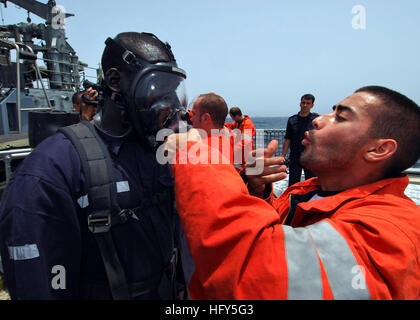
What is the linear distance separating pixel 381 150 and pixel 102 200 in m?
1.51

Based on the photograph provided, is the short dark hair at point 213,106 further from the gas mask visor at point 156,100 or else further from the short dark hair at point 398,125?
the short dark hair at point 398,125

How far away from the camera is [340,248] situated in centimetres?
91

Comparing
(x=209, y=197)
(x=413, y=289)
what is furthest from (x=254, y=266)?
(x=413, y=289)

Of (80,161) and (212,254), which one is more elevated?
(80,161)

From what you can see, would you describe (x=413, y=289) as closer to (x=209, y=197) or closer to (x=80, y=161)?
(x=209, y=197)

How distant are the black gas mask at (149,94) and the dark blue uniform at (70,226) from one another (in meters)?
0.15

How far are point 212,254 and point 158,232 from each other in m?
0.59

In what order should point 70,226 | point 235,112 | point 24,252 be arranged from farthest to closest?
point 235,112
point 70,226
point 24,252

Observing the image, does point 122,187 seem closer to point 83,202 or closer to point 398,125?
point 83,202

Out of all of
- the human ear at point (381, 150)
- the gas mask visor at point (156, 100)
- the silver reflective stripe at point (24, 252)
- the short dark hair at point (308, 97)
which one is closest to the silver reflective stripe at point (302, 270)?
the human ear at point (381, 150)

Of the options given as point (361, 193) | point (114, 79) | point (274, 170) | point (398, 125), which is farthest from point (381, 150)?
point (114, 79)

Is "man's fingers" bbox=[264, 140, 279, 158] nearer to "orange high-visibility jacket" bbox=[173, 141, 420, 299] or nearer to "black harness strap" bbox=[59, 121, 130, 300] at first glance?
"orange high-visibility jacket" bbox=[173, 141, 420, 299]

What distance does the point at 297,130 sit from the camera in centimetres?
557
